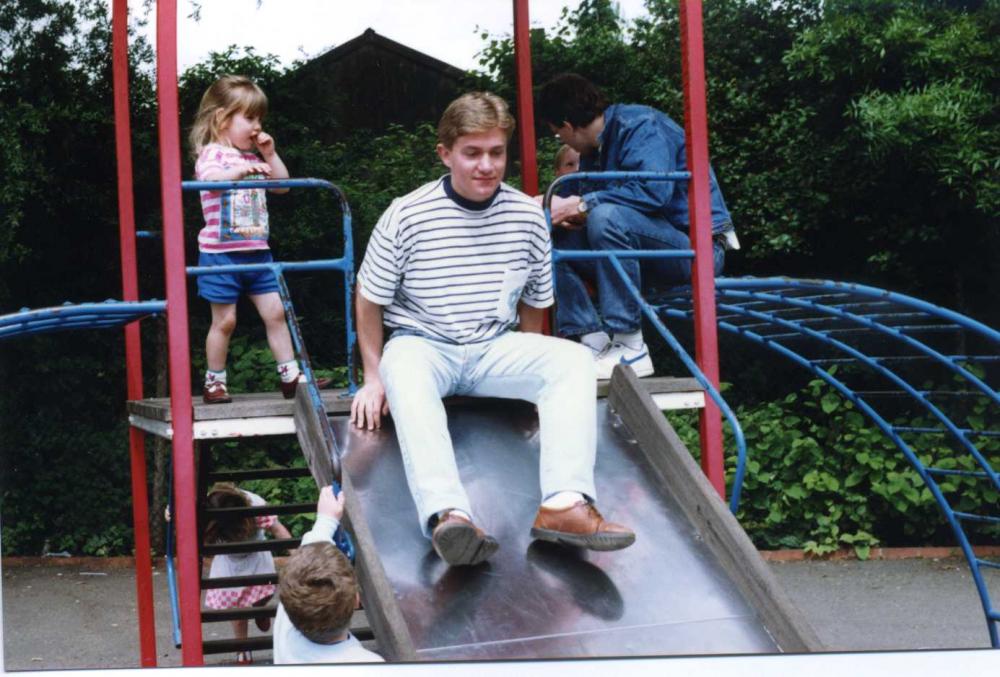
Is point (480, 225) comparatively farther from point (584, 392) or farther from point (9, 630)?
point (9, 630)

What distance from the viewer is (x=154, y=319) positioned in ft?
20.4

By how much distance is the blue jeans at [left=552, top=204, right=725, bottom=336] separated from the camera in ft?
10.6

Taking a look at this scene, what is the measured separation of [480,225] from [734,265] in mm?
2629

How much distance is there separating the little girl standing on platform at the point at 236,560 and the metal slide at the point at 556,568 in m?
1.46

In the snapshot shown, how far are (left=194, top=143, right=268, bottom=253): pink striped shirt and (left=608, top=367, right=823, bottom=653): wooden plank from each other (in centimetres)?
110

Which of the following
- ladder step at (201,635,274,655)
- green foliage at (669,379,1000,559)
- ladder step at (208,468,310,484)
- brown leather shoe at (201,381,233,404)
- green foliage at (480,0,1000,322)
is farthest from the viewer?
green foliage at (669,379,1000,559)

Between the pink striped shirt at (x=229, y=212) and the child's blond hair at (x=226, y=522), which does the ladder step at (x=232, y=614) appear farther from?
the pink striped shirt at (x=229, y=212)

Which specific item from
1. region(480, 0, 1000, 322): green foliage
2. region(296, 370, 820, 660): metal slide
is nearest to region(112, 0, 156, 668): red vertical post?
region(296, 370, 820, 660): metal slide

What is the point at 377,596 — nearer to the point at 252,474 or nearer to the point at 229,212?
the point at 229,212

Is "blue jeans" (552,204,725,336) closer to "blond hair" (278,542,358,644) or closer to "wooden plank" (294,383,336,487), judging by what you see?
"wooden plank" (294,383,336,487)

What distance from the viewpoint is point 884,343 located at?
5539 millimetres

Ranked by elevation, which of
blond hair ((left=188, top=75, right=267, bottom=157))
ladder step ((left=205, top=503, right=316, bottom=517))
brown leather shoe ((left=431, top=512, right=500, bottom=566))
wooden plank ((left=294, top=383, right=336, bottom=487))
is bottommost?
ladder step ((left=205, top=503, right=316, bottom=517))

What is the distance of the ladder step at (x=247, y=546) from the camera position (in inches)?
148

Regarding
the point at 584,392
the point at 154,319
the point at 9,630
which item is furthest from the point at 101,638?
the point at 584,392
